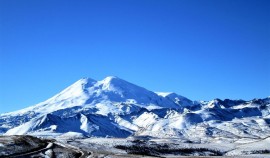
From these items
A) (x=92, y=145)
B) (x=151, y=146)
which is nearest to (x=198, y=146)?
(x=151, y=146)

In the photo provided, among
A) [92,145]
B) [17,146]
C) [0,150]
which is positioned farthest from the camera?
[92,145]

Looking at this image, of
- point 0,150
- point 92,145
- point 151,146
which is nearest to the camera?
point 0,150

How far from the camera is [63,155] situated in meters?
94.9

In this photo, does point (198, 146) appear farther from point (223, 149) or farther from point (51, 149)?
point (51, 149)

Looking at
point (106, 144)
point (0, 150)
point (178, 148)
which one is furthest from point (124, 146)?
point (0, 150)

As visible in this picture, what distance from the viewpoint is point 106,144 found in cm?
13300

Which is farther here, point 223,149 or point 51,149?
point 223,149

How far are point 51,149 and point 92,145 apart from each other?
2505 cm

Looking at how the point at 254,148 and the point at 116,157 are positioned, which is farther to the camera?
the point at 254,148

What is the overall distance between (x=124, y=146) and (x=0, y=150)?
156 ft

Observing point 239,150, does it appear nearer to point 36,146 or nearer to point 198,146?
point 198,146

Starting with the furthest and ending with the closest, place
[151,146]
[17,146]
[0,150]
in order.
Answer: [151,146]
[17,146]
[0,150]

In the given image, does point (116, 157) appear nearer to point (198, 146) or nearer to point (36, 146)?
point (36, 146)

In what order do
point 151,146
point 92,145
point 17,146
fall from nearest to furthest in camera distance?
point 17,146
point 92,145
point 151,146
